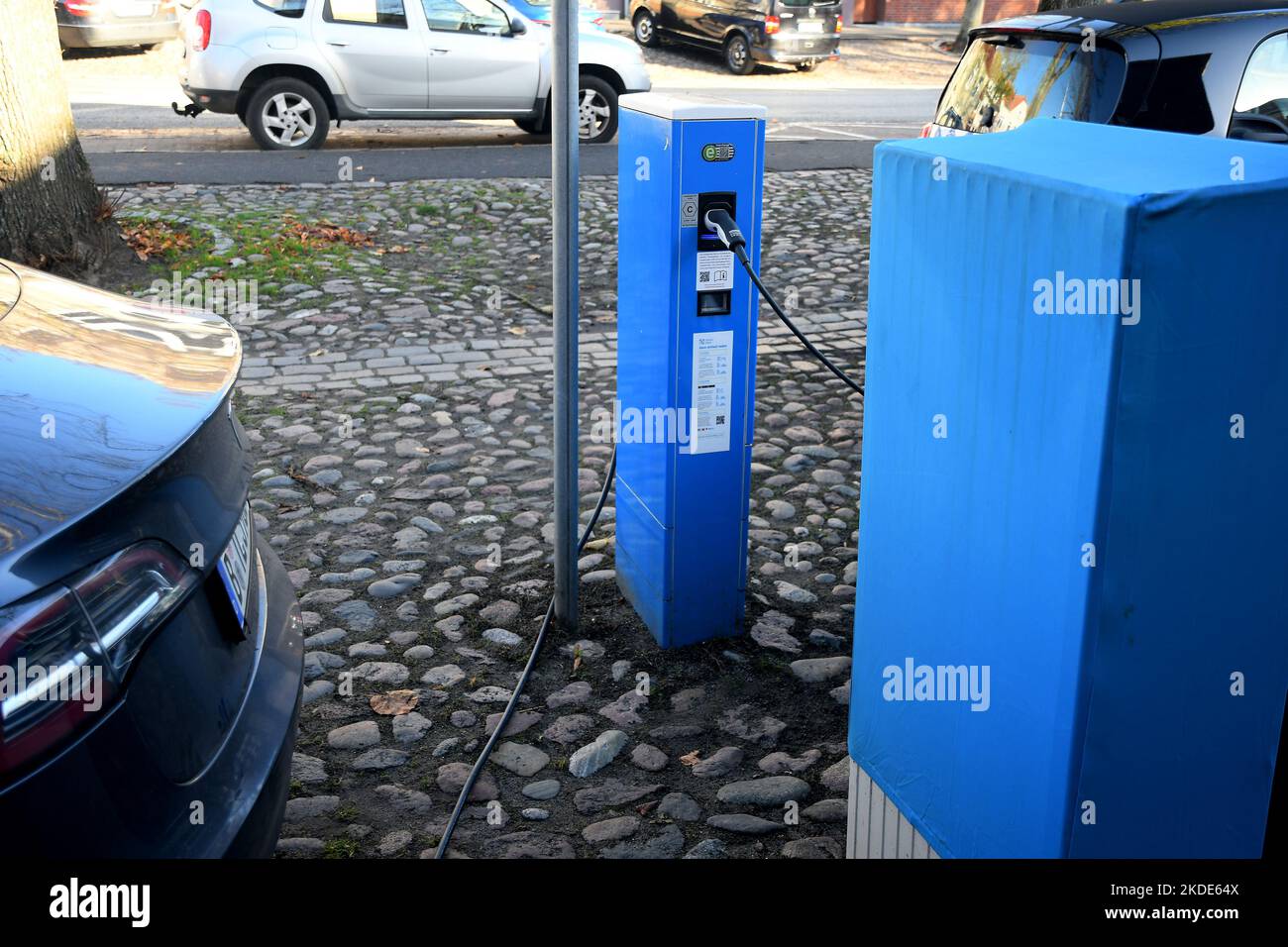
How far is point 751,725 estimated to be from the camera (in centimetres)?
380

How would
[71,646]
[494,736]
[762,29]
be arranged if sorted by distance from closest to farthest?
[71,646]
[494,736]
[762,29]

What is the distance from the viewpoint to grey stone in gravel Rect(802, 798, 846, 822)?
11.0 feet

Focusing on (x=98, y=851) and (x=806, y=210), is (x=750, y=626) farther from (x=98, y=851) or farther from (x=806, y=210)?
(x=806, y=210)

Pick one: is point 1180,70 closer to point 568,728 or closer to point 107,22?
point 568,728

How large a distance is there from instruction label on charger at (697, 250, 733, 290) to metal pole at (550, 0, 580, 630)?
434 mm

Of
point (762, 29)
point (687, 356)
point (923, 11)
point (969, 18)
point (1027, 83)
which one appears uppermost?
point (923, 11)

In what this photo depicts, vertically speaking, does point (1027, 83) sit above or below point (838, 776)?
above

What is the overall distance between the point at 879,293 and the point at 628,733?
5.73 ft

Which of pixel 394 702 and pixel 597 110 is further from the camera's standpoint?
pixel 597 110

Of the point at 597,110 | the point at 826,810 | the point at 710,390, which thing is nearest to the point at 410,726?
the point at 826,810

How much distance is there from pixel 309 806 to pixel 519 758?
0.60 metres

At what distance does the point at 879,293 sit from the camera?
2.56 m

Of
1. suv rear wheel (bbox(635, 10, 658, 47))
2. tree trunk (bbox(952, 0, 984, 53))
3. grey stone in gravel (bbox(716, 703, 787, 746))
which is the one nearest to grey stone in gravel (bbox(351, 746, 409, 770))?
grey stone in gravel (bbox(716, 703, 787, 746))

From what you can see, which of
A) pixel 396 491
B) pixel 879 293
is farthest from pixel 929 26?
pixel 879 293
